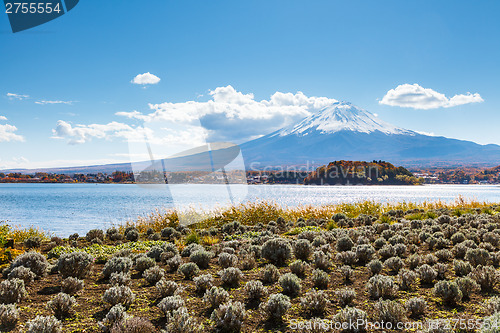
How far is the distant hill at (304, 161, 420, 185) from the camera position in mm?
89000

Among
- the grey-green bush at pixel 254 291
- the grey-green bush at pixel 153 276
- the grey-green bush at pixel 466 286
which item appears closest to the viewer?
the grey-green bush at pixel 466 286

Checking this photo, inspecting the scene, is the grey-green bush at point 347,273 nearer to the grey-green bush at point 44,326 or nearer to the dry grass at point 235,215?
the grey-green bush at point 44,326

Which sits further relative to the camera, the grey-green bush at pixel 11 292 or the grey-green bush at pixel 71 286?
the grey-green bush at pixel 71 286

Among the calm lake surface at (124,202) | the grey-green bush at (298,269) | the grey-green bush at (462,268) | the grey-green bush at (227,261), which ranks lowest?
the calm lake surface at (124,202)

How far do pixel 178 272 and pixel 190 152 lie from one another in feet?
24.3

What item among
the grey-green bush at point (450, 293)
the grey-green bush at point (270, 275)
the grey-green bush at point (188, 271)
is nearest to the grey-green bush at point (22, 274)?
the grey-green bush at point (188, 271)

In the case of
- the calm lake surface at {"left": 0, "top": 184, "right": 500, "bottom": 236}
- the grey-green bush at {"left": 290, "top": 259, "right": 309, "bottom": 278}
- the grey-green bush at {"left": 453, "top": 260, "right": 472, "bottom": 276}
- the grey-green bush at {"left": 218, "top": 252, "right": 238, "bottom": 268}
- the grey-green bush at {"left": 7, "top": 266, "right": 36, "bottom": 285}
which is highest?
the grey-green bush at {"left": 7, "top": 266, "right": 36, "bottom": 285}

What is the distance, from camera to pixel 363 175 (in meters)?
91.8

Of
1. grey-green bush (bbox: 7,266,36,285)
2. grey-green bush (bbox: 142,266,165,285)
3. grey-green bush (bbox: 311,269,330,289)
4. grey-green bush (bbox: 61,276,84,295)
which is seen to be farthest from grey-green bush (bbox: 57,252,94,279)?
grey-green bush (bbox: 311,269,330,289)

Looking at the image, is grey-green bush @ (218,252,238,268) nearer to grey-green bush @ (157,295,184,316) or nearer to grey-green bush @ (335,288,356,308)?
grey-green bush @ (157,295,184,316)

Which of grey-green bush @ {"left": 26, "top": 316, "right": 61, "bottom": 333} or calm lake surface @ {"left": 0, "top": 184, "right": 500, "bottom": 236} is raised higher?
grey-green bush @ {"left": 26, "top": 316, "right": 61, "bottom": 333}

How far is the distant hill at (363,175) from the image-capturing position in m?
89.0

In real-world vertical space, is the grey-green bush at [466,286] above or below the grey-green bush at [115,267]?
below

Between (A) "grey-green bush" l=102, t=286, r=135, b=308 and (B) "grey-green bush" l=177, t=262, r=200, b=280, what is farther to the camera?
(B) "grey-green bush" l=177, t=262, r=200, b=280
